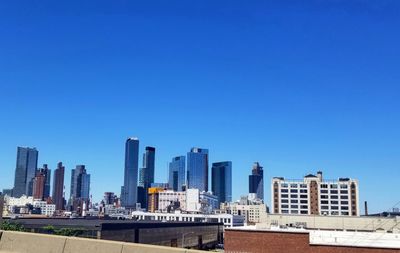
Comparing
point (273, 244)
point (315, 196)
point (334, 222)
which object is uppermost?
point (315, 196)

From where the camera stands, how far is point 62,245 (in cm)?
1000

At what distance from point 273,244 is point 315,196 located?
14973cm

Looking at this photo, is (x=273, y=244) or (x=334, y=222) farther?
(x=334, y=222)

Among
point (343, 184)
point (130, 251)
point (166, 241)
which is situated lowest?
point (166, 241)

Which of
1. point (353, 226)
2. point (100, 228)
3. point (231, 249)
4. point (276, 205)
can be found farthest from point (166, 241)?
point (276, 205)

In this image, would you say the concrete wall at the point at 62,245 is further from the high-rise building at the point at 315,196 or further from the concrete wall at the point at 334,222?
the high-rise building at the point at 315,196

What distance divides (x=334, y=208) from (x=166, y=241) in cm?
10334

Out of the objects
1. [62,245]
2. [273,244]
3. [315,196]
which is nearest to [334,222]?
[273,244]

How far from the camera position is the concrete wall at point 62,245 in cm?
914

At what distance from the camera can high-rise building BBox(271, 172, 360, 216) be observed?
188250 mm

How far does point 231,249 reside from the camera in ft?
169

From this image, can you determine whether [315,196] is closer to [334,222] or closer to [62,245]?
[334,222]

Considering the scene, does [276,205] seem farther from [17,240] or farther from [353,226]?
[17,240]

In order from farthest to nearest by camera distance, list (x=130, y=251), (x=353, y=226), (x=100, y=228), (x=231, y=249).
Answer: (x=353, y=226), (x=100, y=228), (x=231, y=249), (x=130, y=251)
